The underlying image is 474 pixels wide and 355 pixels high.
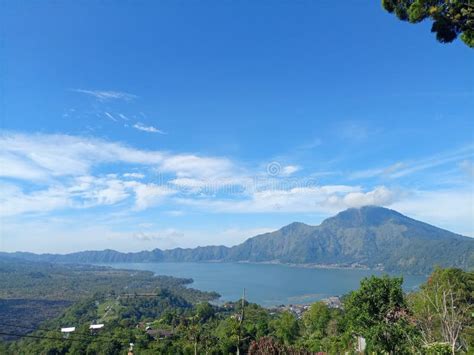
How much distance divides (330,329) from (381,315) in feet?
50.1

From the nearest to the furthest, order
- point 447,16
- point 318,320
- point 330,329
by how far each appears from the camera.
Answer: point 447,16 → point 330,329 → point 318,320

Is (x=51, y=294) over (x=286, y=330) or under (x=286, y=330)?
under

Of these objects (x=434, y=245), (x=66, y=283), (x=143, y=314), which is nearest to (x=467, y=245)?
(x=434, y=245)

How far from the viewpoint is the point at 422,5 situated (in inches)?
240

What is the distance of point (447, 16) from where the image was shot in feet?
19.9

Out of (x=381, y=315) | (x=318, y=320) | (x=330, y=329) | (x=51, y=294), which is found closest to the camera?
(x=381, y=315)

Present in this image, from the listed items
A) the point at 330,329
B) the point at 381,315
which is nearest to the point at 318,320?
the point at 330,329

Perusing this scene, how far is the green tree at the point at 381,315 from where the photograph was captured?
1033 cm

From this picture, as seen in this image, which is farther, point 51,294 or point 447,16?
point 51,294

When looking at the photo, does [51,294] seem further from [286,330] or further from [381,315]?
[381,315]

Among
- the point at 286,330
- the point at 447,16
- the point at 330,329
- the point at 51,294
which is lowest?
the point at 51,294

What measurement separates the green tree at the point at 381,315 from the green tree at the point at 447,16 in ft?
25.2

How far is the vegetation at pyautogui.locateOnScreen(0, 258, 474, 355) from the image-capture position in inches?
379

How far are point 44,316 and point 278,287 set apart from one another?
58.5 meters
